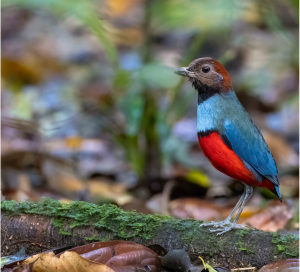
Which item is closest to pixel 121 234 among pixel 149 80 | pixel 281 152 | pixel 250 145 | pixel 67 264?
pixel 67 264

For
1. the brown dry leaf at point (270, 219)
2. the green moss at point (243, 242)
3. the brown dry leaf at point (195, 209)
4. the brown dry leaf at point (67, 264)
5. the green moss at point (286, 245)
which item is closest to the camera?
the brown dry leaf at point (67, 264)

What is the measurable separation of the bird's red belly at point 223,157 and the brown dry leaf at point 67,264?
1.17m

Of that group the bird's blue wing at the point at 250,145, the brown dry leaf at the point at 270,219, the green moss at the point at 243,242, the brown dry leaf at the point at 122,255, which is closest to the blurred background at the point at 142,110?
the brown dry leaf at the point at 270,219

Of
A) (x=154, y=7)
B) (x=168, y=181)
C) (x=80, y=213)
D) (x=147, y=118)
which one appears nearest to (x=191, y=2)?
(x=154, y=7)

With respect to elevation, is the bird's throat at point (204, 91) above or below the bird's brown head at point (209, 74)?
below

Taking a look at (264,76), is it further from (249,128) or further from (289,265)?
(289,265)

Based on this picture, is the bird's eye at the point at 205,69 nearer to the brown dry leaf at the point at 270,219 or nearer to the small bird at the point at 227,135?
the small bird at the point at 227,135

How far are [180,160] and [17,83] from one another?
4764mm

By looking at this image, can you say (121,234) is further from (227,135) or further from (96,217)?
(227,135)

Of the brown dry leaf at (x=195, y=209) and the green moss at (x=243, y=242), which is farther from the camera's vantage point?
the brown dry leaf at (x=195, y=209)

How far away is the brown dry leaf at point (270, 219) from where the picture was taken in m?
4.23

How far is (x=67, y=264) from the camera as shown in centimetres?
246

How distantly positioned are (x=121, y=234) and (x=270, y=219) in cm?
208

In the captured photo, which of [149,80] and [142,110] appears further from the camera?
[142,110]
